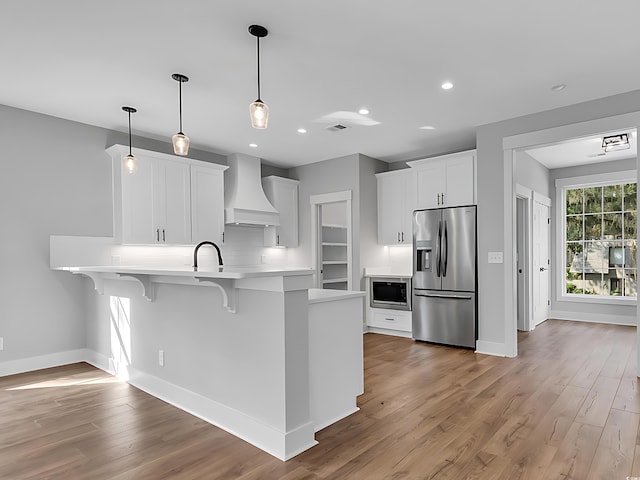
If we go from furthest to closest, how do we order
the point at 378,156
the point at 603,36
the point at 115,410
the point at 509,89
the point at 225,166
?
the point at 378,156
the point at 225,166
the point at 509,89
the point at 115,410
the point at 603,36

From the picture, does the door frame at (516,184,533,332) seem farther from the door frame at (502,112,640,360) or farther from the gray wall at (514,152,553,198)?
the door frame at (502,112,640,360)

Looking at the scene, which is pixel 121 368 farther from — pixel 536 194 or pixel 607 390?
pixel 536 194

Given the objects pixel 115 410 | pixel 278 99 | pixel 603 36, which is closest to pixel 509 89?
pixel 603 36

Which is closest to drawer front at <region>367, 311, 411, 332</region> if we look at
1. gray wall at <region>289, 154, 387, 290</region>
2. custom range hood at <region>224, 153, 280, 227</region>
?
gray wall at <region>289, 154, 387, 290</region>

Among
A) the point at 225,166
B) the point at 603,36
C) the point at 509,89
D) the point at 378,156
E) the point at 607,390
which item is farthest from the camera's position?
the point at 378,156

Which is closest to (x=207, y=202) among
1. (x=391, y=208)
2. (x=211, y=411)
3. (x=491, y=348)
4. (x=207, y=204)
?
(x=207, y=204)

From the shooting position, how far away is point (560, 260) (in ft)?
22.6

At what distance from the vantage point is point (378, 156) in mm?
6082

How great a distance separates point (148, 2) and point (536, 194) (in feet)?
19.5

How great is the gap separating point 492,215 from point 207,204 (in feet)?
12.1

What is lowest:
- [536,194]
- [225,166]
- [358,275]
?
[358,275]

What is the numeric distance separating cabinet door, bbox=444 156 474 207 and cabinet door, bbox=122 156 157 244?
3815 mm

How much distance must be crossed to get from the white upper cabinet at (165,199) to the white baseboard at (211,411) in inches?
61.0

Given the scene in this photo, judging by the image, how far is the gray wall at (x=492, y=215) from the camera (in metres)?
4.41
